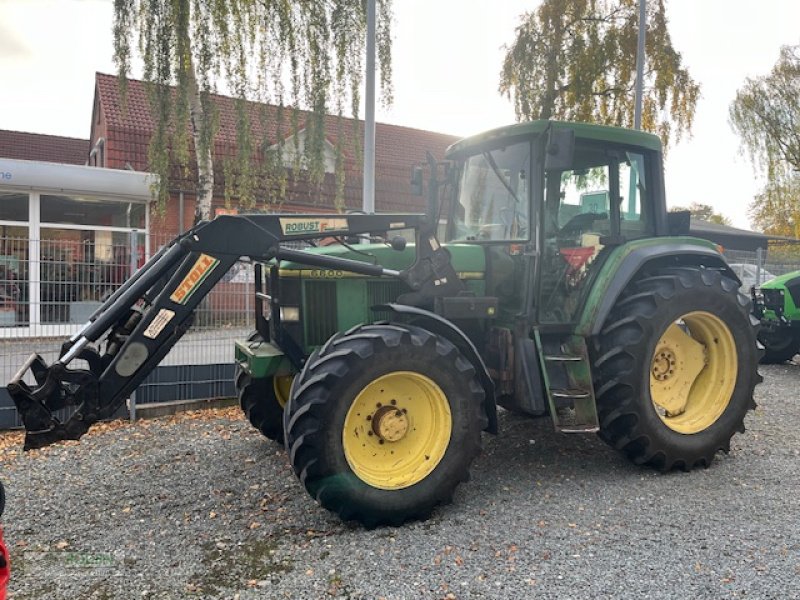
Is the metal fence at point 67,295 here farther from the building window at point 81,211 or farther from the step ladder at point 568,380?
Answer: the building window at point 81,211

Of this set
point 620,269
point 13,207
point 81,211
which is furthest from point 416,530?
point 13,207

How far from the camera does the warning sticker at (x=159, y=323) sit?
12.6 ft

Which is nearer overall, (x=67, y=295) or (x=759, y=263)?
(x=67, y=295)

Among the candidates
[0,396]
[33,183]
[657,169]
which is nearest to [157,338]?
[0,396]

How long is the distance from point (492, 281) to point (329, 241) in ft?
4.08

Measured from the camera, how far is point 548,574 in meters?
3.21

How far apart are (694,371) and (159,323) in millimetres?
3985

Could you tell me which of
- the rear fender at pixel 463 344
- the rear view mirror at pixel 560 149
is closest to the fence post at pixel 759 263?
the rear view mirror at pixel 560 149

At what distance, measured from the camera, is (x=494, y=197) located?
495 cm

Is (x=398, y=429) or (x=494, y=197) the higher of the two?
(x=494, y=197)

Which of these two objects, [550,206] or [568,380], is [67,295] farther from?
[568,380]

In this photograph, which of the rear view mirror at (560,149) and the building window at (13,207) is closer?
the rear view mirror at (560,149)

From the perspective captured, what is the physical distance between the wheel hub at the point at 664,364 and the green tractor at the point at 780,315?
18.9ft

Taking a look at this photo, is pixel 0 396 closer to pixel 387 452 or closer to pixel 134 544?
pixel 134 544
